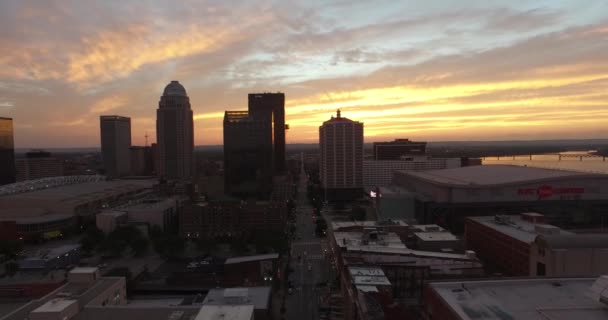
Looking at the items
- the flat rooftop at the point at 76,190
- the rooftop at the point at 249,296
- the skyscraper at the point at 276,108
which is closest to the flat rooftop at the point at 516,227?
the rooftop at the point at 249,296

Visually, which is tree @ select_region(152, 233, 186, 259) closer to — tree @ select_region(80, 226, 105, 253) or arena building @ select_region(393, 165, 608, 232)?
tree @ select_region(80, 226, 105, 253)

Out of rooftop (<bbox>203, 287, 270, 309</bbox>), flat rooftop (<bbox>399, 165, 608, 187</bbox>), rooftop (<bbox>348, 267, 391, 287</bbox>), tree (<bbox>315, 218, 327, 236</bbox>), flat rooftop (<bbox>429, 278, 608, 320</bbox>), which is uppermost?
flat rooftop (<bbox>399, 165, 608, 187</bbox>)

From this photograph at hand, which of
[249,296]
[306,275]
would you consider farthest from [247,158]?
[249,296]

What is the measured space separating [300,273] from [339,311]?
22.0 feet

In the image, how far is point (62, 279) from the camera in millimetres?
21312

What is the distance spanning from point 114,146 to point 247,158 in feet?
185

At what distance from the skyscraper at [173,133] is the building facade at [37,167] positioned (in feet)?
71.9

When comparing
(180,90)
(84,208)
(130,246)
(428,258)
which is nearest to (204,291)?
(428,258)

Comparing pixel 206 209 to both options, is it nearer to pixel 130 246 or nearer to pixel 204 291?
pixel 130 246

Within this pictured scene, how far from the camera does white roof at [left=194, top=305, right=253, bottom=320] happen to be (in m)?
12.4

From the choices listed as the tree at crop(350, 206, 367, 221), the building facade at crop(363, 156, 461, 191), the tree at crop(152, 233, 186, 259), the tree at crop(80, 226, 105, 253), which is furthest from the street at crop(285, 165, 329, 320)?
the building facade at crop(363, 156, 461, 191)

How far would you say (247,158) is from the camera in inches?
2178

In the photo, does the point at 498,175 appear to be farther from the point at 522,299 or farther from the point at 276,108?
the point at 276,108

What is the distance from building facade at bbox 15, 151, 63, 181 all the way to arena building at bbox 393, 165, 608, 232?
241 feet
